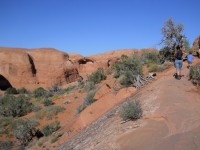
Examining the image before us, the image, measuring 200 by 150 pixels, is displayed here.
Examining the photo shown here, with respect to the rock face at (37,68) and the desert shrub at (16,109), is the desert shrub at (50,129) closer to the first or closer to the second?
the desert shrub at (16,109)

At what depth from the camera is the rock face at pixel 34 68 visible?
125ft

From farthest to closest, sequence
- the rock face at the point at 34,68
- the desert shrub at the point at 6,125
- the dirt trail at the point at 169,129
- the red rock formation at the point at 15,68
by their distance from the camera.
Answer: the rock face at the point at 34,68
the red rock formation at the point at 15,68
the desert shrub at the point at 6,125
the dirt trail at the point at 169,129

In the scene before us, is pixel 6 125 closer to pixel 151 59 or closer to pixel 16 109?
pixel 16 109

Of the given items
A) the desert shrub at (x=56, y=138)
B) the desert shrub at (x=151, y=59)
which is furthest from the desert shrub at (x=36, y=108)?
the desert shrub at (x=151, y=59)

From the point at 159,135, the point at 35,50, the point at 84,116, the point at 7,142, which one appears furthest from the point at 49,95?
the point at 159,135

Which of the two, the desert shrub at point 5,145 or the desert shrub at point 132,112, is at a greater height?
the desert shrub at point 132,112

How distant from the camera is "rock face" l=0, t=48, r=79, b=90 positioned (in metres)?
38.2

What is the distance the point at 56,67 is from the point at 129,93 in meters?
30.0

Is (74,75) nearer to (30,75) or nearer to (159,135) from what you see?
(30,75)

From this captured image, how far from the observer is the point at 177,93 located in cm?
903

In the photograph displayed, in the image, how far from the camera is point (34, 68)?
40.9 metres

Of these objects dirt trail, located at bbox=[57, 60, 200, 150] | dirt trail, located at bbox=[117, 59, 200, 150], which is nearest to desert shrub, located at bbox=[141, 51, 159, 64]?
dirt trail, located at bbox=[57, 60, 200, 150]

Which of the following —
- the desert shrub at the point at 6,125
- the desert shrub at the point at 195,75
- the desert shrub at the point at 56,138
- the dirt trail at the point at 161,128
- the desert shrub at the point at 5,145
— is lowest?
the desert shrub at the point at 5,145

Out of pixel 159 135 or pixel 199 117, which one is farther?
pixel 199 117
